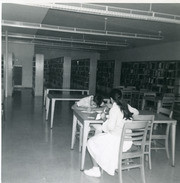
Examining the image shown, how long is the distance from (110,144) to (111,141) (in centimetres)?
5

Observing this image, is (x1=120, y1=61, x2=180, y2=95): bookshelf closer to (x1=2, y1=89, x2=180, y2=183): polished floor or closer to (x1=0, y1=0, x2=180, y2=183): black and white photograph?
(x1=0, y1=0, x2=180, y2=183): black and white photograph

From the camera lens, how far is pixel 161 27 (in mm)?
7438

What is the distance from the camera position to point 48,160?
12.3ft

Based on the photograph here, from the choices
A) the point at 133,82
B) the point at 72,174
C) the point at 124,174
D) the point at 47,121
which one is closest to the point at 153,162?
the point at 124,174

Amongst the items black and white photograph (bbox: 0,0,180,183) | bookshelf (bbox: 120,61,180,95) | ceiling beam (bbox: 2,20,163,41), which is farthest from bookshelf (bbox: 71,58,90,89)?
ceiling beam (bbox: 2,20,163,41)

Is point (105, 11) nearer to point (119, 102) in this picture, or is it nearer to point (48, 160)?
point (119, 102)

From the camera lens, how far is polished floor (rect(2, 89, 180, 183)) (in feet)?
10.5

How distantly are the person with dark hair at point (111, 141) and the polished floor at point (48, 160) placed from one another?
39cm

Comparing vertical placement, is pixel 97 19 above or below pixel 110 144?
above

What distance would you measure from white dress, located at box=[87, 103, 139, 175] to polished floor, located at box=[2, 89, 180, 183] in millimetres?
396

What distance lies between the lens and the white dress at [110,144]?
9.55 feet

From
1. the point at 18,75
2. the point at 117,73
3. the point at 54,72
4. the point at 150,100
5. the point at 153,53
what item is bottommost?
the point at 150,100

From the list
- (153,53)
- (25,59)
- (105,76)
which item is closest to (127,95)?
(153,53)

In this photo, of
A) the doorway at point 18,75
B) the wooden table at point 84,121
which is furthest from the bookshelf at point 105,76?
the wooden table at point 84,121
